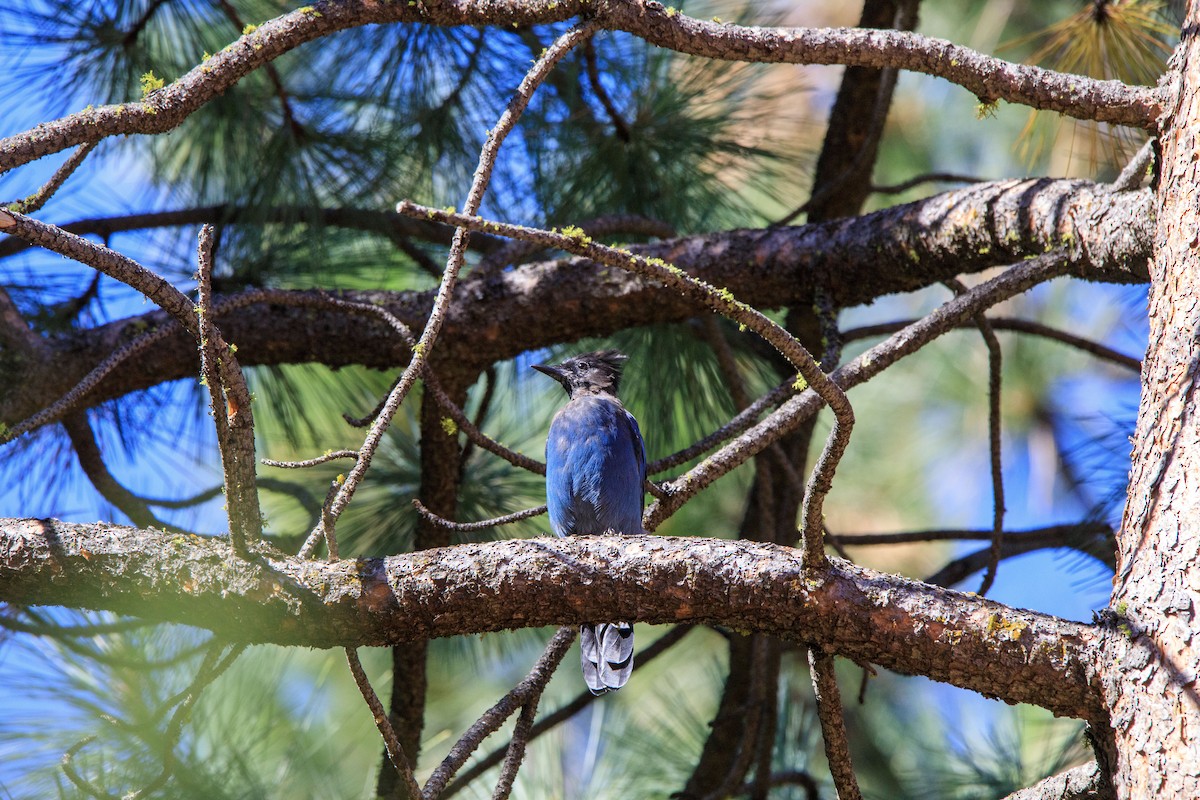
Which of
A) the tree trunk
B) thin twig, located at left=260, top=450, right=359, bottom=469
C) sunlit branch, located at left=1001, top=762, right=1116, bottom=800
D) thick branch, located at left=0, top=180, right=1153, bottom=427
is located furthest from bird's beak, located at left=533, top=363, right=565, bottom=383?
sunlit branch, located at left=1001, top=762, right=1116, bottom=800

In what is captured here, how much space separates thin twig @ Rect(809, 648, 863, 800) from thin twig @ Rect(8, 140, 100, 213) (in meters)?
1.64

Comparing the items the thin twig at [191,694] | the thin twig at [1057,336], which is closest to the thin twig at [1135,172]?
the thin twig at [1057,336]

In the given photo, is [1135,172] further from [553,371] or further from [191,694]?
[191,694]

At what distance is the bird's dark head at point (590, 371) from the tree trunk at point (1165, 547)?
1.86 meters

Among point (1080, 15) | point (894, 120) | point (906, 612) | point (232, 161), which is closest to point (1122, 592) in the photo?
point (906, 612)

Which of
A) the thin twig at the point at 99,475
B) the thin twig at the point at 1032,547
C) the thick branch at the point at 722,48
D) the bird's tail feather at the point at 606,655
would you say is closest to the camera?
A: the thick branch at the point at 722,48

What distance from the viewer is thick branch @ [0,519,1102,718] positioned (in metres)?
1.85

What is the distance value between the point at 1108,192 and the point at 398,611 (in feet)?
6.09

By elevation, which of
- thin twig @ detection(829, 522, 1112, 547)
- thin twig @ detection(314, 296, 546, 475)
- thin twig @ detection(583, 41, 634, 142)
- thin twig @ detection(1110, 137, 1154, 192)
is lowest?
thin twig @ detection(314, 296, 546, 475)

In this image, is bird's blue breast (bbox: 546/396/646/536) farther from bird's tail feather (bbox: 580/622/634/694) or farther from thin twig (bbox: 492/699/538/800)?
thin twig (bbox: 492/699/538/800)

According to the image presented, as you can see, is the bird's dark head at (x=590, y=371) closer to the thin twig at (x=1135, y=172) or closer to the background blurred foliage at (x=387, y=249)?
the background blurred foliage at (x=387, y=249)

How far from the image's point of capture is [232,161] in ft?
12.2

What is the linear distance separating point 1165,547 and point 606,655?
1.30 metres

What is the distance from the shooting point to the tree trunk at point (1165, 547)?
1.68 m
